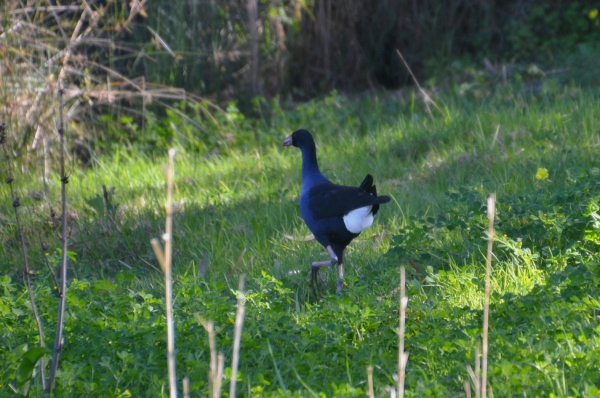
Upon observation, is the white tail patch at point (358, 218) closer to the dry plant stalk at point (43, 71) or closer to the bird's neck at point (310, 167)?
the bird's neck at point (310, 167)

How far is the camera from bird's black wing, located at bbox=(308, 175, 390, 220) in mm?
4297

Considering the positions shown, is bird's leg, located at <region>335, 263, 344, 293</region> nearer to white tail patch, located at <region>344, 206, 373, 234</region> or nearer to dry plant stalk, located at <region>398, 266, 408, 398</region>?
white tail patch, located at <region>344, 206, 373, 234</region>

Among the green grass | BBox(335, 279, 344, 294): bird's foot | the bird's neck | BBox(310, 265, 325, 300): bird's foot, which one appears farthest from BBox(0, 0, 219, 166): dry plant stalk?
BBox(335, 279, 344, 294): bird's foot

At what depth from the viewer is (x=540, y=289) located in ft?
11.5

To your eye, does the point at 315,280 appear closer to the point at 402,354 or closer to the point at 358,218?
the point at 358,218

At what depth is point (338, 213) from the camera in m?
4.37

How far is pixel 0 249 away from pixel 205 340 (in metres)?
2.92

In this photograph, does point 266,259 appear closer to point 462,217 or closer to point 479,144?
point 462,217

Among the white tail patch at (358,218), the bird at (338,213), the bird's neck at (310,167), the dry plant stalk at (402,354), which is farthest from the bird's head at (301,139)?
the dry plant stalk at (402,354)

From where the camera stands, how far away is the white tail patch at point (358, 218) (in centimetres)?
434

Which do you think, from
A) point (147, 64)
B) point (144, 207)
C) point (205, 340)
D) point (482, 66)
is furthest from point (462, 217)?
point (482, 66)

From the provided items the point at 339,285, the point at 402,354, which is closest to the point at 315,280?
the point at 339,285

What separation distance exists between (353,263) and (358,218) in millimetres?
494

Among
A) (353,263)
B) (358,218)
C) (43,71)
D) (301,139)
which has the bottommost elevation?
(353,263)
